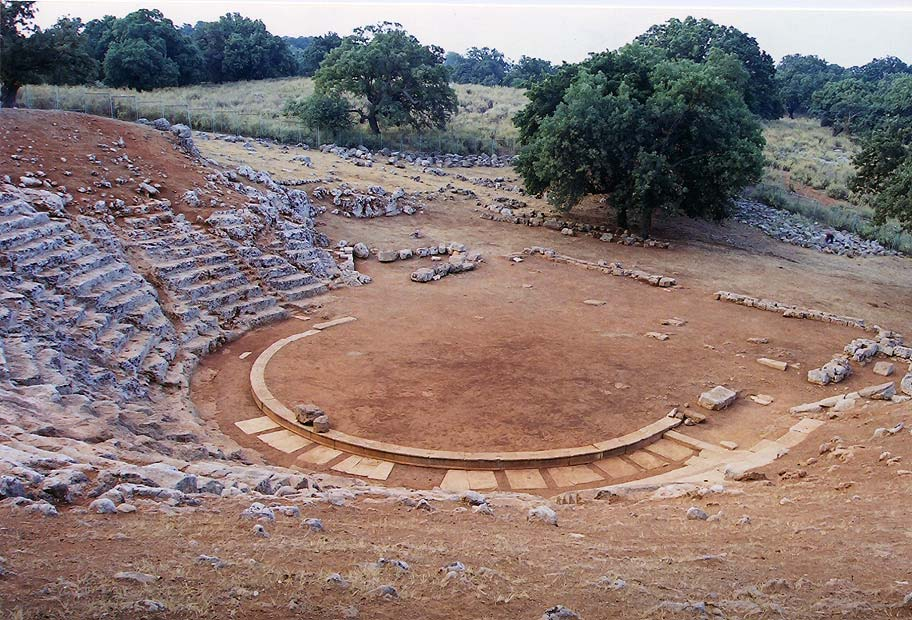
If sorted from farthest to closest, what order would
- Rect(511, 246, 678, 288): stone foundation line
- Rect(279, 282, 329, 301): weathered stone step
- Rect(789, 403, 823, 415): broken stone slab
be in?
Rect(511, 246, 678, 288): stone foundation line
Rect(279, 282, 329, 301): weathered stone step
Rect(789, 403, 823, 415): broken stone slab

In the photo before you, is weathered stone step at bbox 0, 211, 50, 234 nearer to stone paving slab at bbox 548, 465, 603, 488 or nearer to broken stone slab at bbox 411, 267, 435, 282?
broken stone slab at bbox 411, 267, 435, 282

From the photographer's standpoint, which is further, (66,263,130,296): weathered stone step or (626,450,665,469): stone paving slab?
(66,263,130,296): weathered stone step

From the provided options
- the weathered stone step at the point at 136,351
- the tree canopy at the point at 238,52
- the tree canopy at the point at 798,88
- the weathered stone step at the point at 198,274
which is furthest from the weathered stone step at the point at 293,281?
the tree canopy at the point at 798,88

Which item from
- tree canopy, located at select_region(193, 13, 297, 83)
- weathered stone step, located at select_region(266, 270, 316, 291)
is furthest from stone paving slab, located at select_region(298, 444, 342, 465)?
tree canopy, located at select_region(193, 13, 297, 83)

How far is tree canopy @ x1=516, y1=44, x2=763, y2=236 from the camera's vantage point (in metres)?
22.4

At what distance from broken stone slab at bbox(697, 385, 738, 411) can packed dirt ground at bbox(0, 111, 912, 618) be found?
224mm

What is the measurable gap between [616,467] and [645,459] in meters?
0.53

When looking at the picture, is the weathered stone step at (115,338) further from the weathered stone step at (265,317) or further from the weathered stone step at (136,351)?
the weathered stone step at (265,317)

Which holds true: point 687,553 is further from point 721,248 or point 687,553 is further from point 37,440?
point 721,248

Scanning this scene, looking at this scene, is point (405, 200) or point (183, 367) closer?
point (183, 367)

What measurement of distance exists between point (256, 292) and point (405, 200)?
11.1 m

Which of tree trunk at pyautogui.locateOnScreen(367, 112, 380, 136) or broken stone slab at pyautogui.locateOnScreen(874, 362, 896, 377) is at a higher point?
tree trunk at pyautogui.locateOnScreen(367, 112, 380, 136)

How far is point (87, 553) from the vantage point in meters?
4.73

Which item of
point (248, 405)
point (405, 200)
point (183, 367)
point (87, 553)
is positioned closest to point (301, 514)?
point (87, 553)
